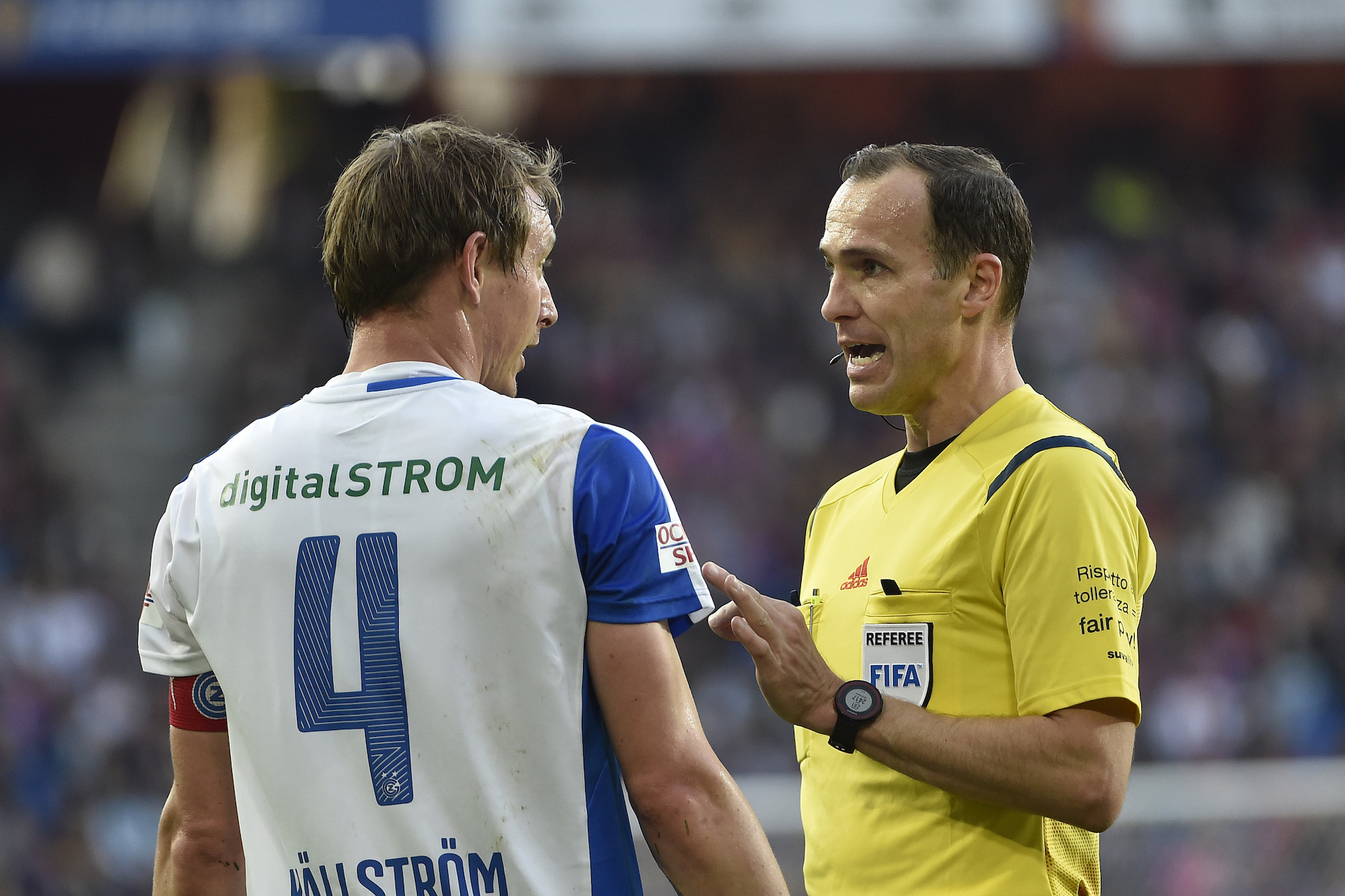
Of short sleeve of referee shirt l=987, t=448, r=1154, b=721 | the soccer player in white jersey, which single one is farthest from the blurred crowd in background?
short sleeve of referee shirt l=987, t=448, r=1154, b=721

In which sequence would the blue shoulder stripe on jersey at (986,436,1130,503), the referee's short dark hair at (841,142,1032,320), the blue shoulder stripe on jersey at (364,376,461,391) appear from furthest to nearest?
the referee's short dark hair at (841,142,1032,320) < the blue shoulder stripe on jersey at (986,436,1130,503) < the blue shoulder stripe on jersey at (364,376,461,391)

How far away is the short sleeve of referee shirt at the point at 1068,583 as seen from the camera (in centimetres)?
219

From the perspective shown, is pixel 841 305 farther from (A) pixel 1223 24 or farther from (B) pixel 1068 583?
(A) pixel 1223 24

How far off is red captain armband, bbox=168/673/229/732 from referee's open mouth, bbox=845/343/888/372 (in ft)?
4.24

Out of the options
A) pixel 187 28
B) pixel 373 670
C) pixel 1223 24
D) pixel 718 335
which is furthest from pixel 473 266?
pixel 1223 24

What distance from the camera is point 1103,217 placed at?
1450 cm

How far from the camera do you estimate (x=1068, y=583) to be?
2215 mm

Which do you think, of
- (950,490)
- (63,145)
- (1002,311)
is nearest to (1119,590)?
(950,490)

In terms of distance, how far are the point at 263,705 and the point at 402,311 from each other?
2.02 feet

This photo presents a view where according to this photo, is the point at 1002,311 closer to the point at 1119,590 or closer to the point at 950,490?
the point at 950,490

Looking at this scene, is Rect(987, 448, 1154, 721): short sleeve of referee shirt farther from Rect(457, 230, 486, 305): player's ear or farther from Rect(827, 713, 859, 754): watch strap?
Rect(457, 230, 486, 305): player's ear

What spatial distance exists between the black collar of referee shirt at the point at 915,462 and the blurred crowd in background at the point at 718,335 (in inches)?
277

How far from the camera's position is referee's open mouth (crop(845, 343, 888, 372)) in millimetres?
2623

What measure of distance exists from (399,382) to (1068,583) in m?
1.12
